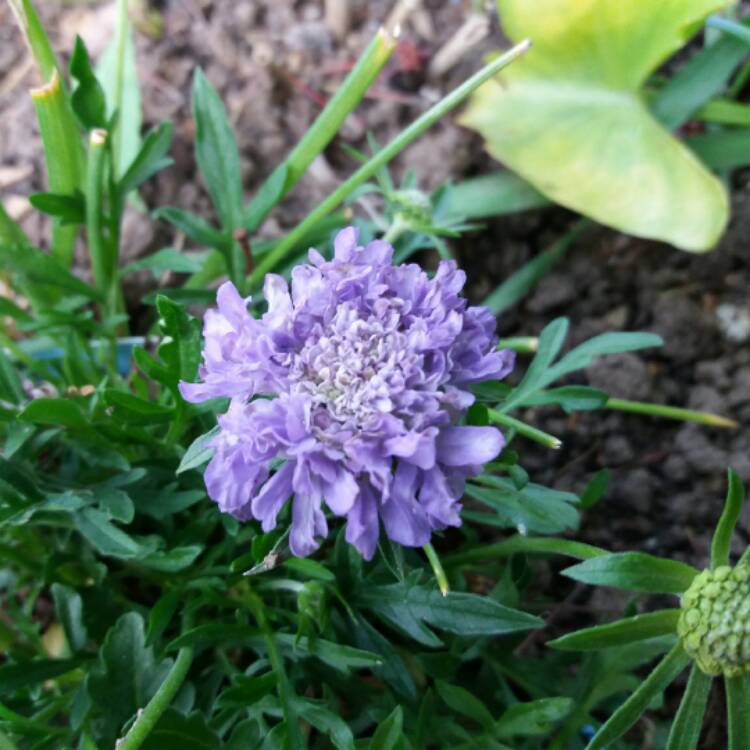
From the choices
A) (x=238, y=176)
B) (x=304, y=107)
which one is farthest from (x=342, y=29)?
(x=238, y=176)

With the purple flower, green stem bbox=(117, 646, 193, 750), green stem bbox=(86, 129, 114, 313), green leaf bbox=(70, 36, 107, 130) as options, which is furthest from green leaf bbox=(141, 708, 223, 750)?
green leaf bbox=(70, 36, 107, 130)

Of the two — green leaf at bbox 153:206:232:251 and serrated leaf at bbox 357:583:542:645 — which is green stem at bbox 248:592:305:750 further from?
green leaf at bbox 153:206:232:251

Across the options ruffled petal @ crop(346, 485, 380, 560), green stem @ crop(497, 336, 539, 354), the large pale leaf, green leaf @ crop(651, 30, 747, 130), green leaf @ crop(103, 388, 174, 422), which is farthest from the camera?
green leaf @ crop(651, 30, 747, 130)

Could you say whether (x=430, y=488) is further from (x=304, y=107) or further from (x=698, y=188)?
(x=304, y=107)

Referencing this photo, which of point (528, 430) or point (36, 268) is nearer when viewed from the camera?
point (528, 430)

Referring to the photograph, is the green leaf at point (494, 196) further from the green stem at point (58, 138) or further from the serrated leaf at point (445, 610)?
the serrated leaf at point (445, 610)

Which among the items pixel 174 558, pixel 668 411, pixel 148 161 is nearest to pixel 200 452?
pixel 174 558

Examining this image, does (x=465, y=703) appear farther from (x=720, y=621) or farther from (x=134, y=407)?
(x=134, y=407)
